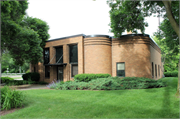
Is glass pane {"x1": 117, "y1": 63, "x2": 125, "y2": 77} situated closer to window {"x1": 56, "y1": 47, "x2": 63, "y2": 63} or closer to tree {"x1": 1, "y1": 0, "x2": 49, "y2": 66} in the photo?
window {"x1": 56, "y1": 47, "x2": 63, "y2": 63}

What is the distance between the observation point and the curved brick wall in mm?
17109

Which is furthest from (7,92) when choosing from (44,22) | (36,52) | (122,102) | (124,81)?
(44,22)

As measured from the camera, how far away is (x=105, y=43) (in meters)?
17.6

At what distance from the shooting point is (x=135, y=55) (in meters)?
16.8

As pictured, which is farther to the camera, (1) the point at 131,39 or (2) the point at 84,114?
(1) the point at 131,39

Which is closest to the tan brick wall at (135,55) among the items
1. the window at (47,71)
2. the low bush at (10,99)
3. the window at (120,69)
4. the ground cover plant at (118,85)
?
the window at (120,69)

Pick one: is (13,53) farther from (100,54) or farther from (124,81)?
(124,81)

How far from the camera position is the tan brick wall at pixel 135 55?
1650 centimetres

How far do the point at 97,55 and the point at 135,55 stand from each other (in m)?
4.47

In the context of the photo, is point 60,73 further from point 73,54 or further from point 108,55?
point 108,55

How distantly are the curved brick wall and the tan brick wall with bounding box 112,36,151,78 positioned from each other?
141 centimetres

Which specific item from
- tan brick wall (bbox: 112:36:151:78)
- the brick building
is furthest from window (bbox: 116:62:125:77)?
tan brick wall (bbox: 112:36:151:78)

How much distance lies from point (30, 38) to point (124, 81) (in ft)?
36.8

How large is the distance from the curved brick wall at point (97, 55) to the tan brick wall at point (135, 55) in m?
1.41
